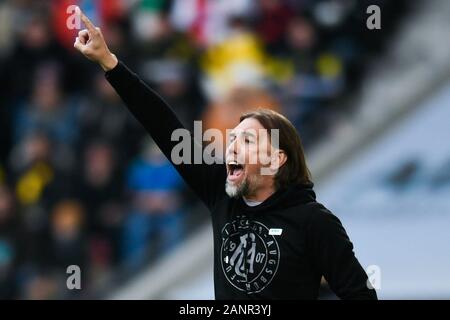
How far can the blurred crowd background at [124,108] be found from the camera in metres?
10.1

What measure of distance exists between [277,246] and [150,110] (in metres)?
0.82

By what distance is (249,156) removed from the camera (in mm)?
4961

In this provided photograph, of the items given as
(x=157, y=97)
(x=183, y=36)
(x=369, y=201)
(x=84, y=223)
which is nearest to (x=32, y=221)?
(x=84, y=223)

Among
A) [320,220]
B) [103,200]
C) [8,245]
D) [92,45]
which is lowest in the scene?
[320,220]

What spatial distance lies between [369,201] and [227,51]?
2.05m

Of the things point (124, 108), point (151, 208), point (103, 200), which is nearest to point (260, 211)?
point (151, 208)

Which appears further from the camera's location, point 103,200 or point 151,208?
point 103,200

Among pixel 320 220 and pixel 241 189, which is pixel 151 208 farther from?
pixel 320 220

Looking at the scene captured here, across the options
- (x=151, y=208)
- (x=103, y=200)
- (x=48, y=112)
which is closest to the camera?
(x=151, y=208)

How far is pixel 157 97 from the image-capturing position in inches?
198

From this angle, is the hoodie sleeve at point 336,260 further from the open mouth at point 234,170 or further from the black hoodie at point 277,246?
the open mouth at point 234,170

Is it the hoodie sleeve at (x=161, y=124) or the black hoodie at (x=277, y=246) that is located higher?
the hoodie sleeve at (x=161, y=124)

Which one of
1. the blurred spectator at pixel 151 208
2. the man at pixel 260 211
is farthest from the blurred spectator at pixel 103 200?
the man at pixel 260 211

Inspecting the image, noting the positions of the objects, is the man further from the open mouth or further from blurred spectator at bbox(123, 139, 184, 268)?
blurred spectator at bbox(123, 139, 184, 268)
